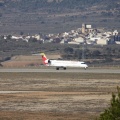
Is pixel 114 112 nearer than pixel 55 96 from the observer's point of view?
Yes

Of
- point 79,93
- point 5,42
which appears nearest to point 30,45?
point 5,42

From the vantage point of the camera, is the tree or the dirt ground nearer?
the tree

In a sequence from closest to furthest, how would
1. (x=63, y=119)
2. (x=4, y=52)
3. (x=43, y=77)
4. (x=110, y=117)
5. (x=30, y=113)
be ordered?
(x=110, y=117) → (x=63, y=119) → (x=30, y=113) → (x=43, y=77) → (x=4, y=52)

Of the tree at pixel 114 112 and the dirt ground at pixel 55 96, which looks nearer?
the tree at pixel 114 112

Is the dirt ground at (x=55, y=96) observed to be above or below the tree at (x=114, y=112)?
below

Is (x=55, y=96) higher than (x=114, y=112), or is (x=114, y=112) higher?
(x=114, y=112)

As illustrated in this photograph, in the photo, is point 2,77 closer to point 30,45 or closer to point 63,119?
point 63,119

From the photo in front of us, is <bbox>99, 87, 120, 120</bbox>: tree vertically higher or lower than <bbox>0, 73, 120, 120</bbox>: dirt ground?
higher

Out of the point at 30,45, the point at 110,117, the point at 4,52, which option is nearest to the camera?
the point at 110,117
